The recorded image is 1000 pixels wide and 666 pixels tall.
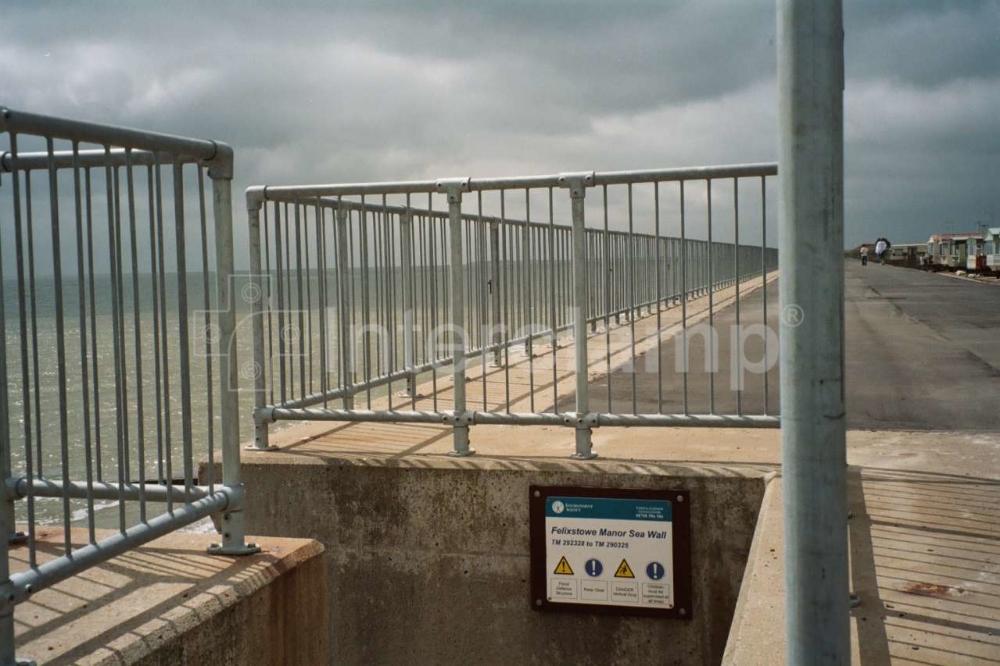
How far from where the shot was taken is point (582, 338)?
5.39 m

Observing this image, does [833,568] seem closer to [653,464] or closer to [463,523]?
[653,464]

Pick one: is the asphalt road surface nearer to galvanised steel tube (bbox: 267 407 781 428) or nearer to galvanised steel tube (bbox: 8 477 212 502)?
galvanised steel tube (bbox: 267 407 781 428)

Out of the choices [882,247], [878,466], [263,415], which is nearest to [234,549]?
[263,415]

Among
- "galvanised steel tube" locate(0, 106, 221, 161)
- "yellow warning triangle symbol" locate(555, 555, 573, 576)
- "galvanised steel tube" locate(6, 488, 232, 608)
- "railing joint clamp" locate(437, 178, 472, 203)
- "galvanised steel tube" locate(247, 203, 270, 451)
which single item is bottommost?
"yellow warning triangle symbol" locate(555, 555, 573, 576)

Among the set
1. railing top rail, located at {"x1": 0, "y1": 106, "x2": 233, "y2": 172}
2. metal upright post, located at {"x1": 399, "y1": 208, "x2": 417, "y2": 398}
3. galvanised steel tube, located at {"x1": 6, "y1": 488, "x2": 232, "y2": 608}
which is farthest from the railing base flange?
metal upright post, located at {"x1": 399, "y1": 208, "x2": 417, "y2": 398}

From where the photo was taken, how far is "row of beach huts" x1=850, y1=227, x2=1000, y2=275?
58.3 metres

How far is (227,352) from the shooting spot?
3752mm

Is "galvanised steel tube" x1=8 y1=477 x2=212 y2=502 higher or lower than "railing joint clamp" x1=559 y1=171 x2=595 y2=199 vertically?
lower

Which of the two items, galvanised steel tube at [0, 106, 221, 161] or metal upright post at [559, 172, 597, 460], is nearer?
galvanised steel tube at [0, 106, 221, 161]

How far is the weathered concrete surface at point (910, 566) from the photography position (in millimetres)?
3074

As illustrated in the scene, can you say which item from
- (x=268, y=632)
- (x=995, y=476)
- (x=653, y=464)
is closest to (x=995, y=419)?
(x=995, y=476)

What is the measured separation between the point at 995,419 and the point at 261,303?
5.16m

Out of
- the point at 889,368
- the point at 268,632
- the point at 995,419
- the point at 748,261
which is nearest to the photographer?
the point at 268,632

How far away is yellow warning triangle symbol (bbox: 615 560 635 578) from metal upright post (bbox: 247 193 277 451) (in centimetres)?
227
